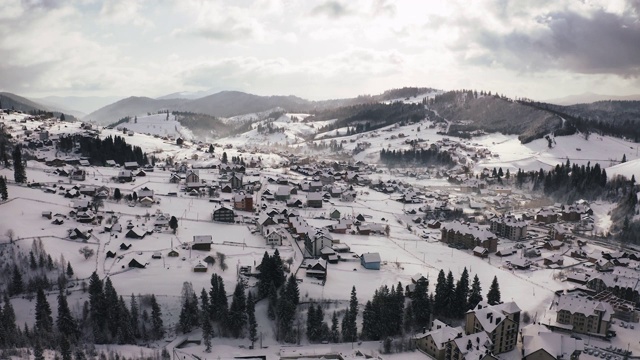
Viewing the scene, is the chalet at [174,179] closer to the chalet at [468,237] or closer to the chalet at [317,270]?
the chalet at [317,270]

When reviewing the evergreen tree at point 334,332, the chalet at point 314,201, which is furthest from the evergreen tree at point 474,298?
the chalet at point 314,201

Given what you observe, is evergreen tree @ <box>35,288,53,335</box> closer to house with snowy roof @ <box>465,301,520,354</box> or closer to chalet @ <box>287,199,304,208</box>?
house with snowy roof @ <box>465,301,520,354</box>

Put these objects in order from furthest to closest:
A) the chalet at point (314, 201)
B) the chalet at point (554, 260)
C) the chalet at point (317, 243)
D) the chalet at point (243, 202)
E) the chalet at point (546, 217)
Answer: the chalet at point (314, 201) → the chalet at point (546, 217) → the chalet at point (243, 202) → the chalet at point (554, 260) → the chalet at point (317, 243)

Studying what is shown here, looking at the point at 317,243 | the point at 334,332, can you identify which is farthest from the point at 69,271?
the point at 334,332

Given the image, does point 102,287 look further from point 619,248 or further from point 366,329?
point 619,248

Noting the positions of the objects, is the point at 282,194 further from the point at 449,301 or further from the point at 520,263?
the point at 449,301

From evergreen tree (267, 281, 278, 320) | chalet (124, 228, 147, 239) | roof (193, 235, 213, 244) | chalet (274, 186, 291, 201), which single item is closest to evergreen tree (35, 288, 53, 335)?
chalet (124, 228, 147, 239)
